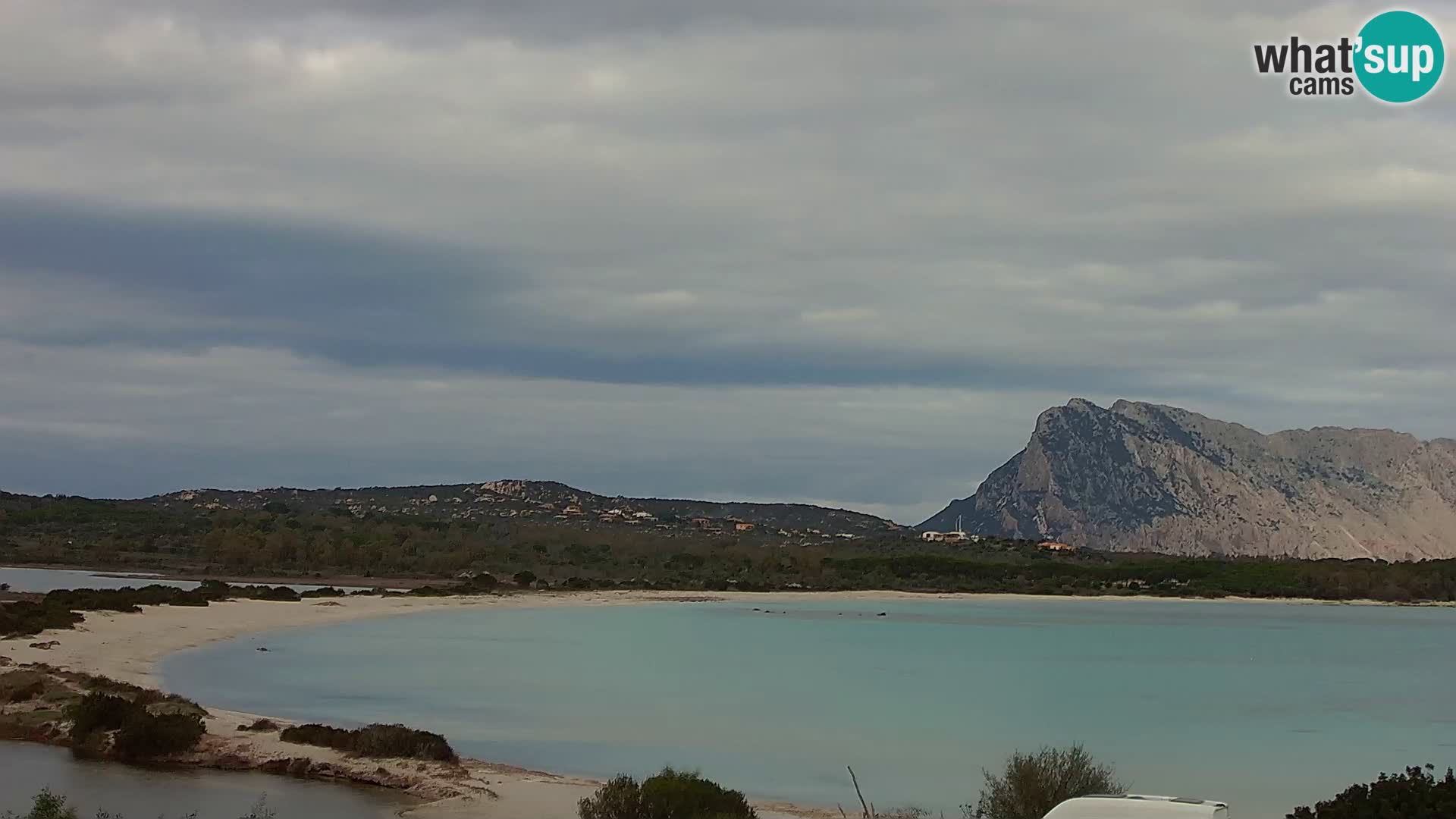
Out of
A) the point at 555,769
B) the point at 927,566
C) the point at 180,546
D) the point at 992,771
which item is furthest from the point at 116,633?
the point at 927,566

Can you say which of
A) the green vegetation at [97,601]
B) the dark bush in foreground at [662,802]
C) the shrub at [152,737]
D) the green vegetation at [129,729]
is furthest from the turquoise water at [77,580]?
the dark bush in foreground at [662,802]

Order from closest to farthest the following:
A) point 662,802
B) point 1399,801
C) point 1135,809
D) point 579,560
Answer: point 1135,809 → point 1399,801 → point 662,802 → point 579,560

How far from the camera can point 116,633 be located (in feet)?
107

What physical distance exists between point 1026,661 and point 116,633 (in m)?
23.7

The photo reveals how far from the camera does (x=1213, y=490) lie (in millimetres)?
147625

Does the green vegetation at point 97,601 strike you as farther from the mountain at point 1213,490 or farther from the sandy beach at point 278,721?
the mountain at point 1213,490

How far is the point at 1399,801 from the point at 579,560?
7907 cm

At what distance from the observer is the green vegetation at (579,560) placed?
74750 millimetres

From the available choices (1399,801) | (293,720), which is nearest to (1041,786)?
(1399,801)

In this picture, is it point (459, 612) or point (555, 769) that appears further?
point (459, 612)

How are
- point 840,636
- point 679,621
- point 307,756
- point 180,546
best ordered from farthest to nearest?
point 180,546 → point 679,621 → point 840,636 → point 307,756

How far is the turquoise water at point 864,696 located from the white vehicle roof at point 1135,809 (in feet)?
30.0

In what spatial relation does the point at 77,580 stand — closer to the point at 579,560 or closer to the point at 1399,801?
the point at 579,560

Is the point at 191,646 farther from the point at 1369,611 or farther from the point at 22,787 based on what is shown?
the point at 1369,611
